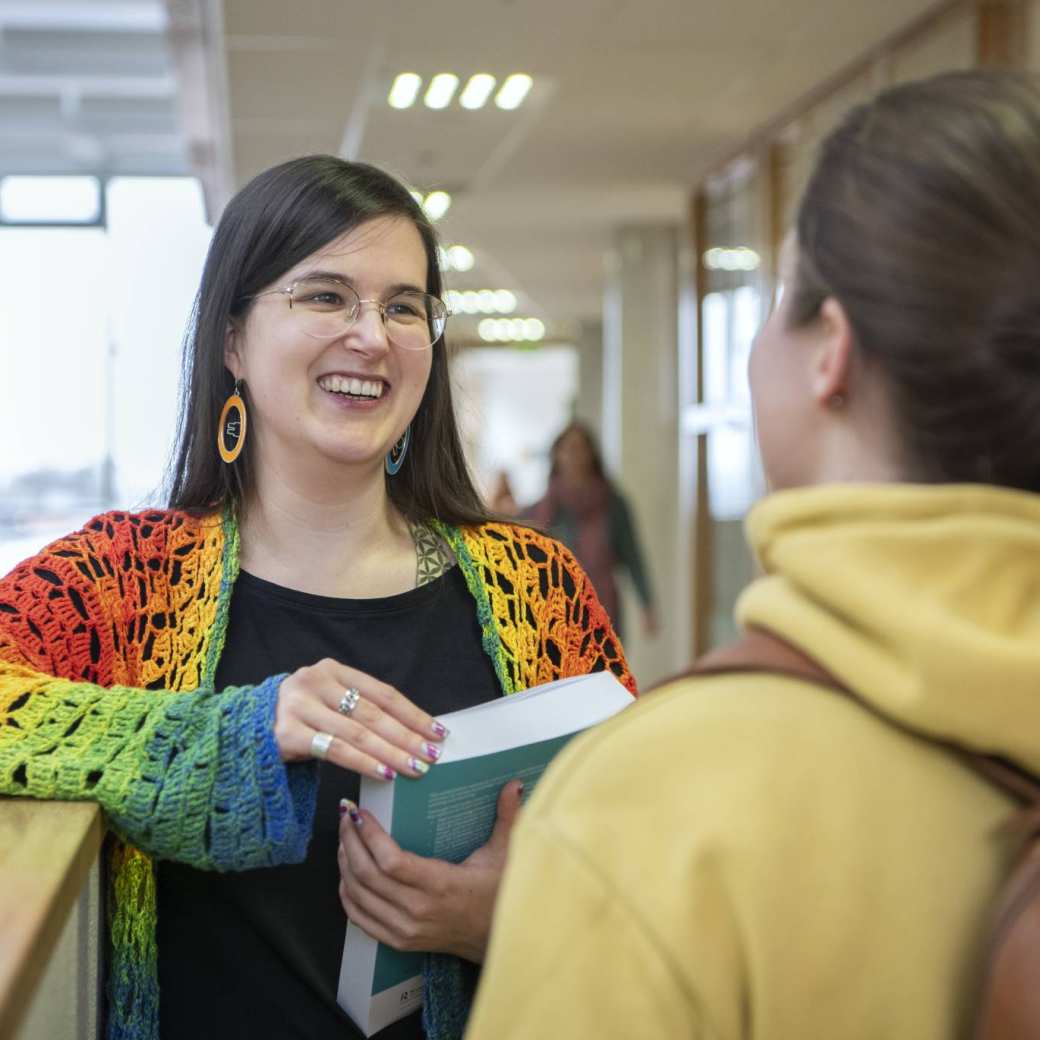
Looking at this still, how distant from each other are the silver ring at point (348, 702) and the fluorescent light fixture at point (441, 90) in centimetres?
506

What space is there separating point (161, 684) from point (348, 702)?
0.38m

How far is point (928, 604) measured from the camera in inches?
30.1

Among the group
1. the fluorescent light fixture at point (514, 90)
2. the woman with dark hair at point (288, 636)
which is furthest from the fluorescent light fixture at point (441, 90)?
the woman with dark hair at point (288, 636)

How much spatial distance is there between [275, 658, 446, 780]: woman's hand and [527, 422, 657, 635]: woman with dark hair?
5591 millimetres

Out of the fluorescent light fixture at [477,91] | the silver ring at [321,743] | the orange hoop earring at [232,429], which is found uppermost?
the fluorescent light fixture at [477,91]

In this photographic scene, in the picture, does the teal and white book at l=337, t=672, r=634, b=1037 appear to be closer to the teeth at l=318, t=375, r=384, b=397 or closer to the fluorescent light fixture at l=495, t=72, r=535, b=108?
the teeth at l=318, t=375, r=384, b=397

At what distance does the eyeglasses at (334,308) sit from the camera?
1639 millimetres

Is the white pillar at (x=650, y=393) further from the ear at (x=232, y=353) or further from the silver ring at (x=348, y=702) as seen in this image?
the silver ring at (x=348, y=702)

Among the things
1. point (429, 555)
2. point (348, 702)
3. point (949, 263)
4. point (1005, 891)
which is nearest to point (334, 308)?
point (429, 555)

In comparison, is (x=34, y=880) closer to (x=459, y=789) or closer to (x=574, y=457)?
(x=459, y=789)

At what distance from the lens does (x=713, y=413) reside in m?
8.40

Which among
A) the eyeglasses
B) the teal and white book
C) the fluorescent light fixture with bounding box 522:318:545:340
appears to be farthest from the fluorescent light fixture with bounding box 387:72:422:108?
the fluorescent light fixture with bounding box 522:318:545:340

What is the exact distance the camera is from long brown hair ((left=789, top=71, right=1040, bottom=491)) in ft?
2.54

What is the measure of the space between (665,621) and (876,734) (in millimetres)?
9383
